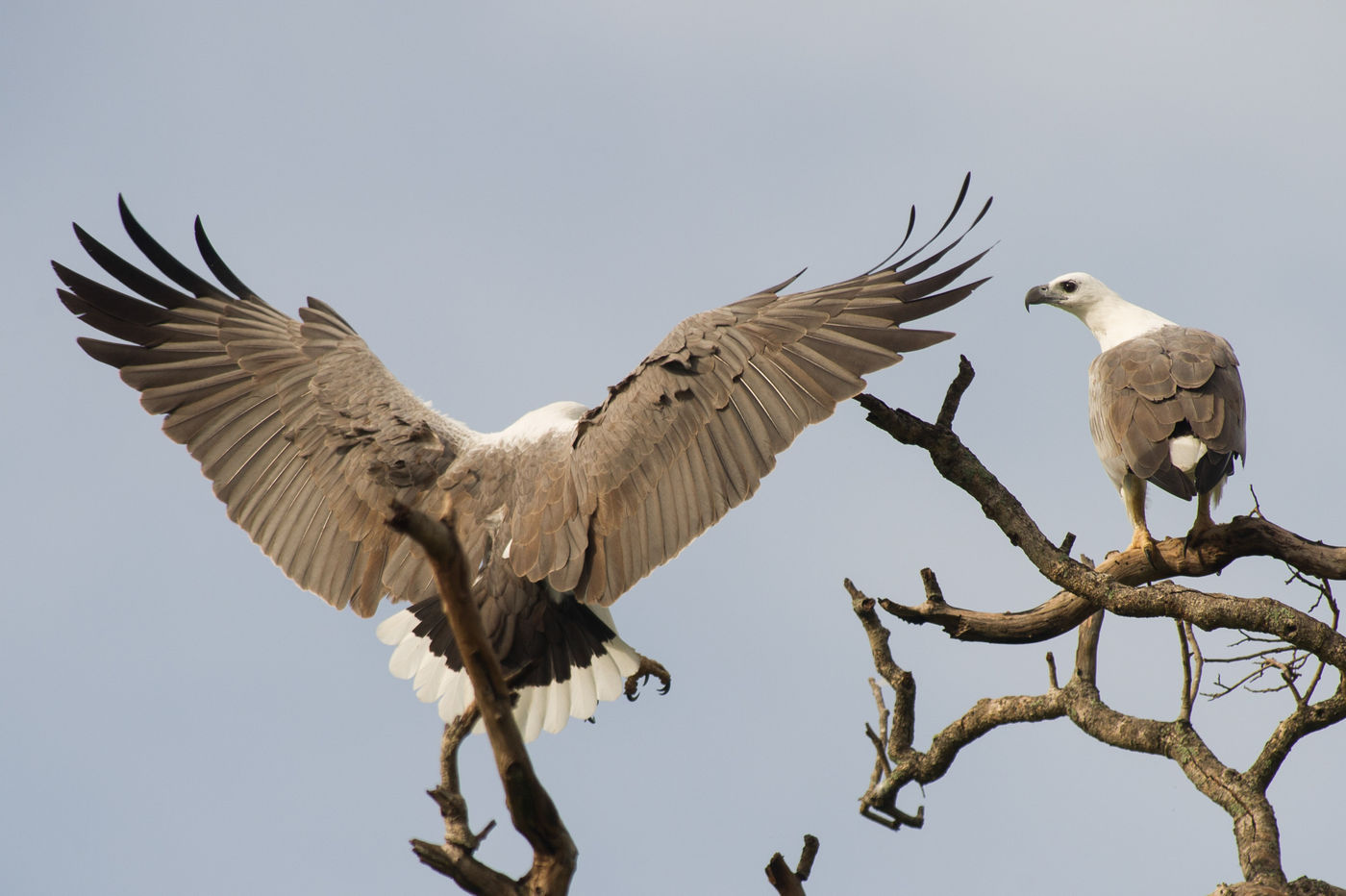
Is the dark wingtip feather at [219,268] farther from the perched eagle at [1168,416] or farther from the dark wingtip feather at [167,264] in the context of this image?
the perched eagle at [1168,416]

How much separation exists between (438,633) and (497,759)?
212 centimetres

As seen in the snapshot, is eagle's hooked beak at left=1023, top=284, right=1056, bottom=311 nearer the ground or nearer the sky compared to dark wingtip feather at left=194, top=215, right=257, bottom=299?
nearer the sky

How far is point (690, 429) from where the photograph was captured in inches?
199

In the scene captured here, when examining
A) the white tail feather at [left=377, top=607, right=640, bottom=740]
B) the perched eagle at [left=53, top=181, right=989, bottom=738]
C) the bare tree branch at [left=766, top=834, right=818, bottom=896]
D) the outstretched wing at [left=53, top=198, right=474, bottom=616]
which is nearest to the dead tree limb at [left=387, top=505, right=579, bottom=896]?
the bare tree branch at [left=766, top=834, right=818, bottom=896]

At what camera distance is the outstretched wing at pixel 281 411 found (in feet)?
18.2

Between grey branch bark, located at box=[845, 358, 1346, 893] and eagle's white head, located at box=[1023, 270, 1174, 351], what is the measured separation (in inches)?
70.7

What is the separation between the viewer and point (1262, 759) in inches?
175

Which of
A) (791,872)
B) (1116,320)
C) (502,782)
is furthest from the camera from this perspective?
(1116,320)

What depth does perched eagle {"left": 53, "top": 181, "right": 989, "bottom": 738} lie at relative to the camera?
16.2ft

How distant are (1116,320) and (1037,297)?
26.0 inches

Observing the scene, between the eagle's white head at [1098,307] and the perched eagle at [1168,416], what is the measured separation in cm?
41

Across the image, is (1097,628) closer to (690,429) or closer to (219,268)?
(690,429)

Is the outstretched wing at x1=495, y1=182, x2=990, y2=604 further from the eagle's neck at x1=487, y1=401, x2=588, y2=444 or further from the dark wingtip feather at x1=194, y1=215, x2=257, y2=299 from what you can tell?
the dark wingtip feather at x1=194, y1=215, x2=257, y2=299

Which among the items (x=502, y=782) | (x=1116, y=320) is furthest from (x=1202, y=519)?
(x=502, y=782)
